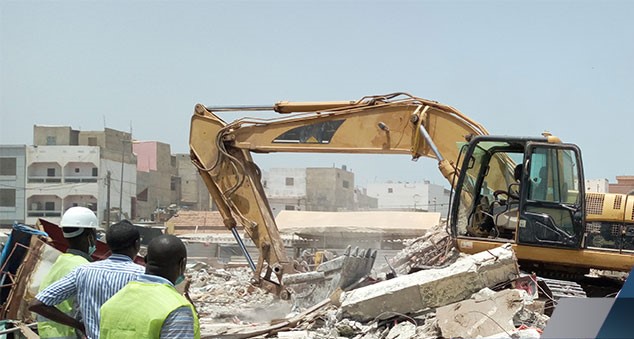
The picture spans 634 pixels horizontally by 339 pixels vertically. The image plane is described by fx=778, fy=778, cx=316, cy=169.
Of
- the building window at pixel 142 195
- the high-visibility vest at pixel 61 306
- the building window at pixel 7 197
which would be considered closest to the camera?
the high-visibility vest at pixel 61 306

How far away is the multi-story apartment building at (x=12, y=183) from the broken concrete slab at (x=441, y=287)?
49838 millimetres

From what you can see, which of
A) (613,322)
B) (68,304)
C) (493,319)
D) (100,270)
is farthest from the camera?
(493,319)

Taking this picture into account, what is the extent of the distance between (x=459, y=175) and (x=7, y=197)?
170ft

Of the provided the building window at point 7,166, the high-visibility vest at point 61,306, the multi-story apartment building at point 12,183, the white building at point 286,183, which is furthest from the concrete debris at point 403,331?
the white building at point 286,183

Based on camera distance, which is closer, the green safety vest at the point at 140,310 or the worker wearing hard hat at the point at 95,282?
the green safety vest at the point at 140,310

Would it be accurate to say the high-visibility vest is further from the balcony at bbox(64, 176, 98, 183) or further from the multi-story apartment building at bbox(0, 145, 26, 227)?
the balcony at bbox(64, 176, 98, 183)

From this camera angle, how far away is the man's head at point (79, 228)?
4992 mm

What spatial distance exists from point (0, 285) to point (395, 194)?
76158 mm

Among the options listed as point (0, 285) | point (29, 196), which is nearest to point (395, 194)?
point (29, 196)

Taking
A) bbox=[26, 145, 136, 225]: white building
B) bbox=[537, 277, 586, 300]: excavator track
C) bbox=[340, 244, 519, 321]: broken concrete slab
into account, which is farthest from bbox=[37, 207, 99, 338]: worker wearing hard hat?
bbox=[26, 145, 136, 225]: white building

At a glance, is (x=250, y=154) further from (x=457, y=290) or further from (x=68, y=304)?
(x=68, y=304)

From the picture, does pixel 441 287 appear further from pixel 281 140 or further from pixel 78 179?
pixel 78 179

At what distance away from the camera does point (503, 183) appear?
9836 millimetres

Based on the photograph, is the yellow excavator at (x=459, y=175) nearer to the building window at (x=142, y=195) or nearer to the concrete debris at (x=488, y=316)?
the concrete debris at (x=488, y=316)
